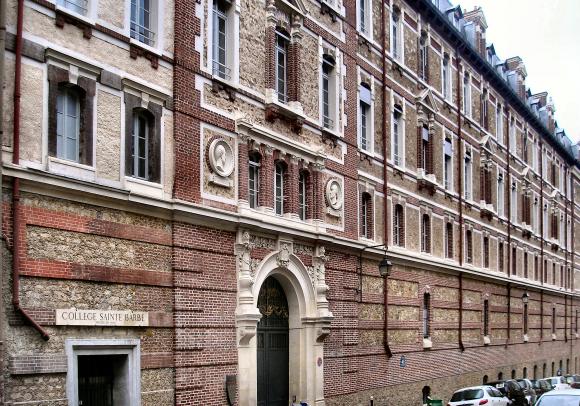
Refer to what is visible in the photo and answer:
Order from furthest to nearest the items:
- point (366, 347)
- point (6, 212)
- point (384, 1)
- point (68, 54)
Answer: point (384, 1), point (366, 347), point (68, 54), point (6, 212)

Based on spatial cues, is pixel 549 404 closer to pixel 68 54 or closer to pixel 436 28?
pixel 68 54

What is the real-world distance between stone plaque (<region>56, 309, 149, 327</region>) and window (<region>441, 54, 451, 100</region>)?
22725mm

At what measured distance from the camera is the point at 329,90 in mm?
24625

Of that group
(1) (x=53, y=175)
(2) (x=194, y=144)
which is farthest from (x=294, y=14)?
(1) (x=53, y=175)

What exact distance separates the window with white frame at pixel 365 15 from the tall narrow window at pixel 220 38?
8627mm

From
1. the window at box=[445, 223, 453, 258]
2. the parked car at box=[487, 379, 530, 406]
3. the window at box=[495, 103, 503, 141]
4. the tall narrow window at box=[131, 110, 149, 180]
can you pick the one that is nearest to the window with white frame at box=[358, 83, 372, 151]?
the window at box=[445, 223, 453, 258]

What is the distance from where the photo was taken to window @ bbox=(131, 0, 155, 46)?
16.9 meters

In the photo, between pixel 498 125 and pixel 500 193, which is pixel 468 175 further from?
pixel 498 125

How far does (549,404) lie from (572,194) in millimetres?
48748

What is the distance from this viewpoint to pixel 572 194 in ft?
205

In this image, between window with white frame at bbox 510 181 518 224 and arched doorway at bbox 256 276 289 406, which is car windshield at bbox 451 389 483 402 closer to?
arched doorway at bbox 256 276 289 406

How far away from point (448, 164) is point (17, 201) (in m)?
24.5

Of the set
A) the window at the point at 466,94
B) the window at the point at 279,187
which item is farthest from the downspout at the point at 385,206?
the window at the point at 466,94

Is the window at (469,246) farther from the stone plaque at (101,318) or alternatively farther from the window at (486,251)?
the stone plaque at (101,318)
